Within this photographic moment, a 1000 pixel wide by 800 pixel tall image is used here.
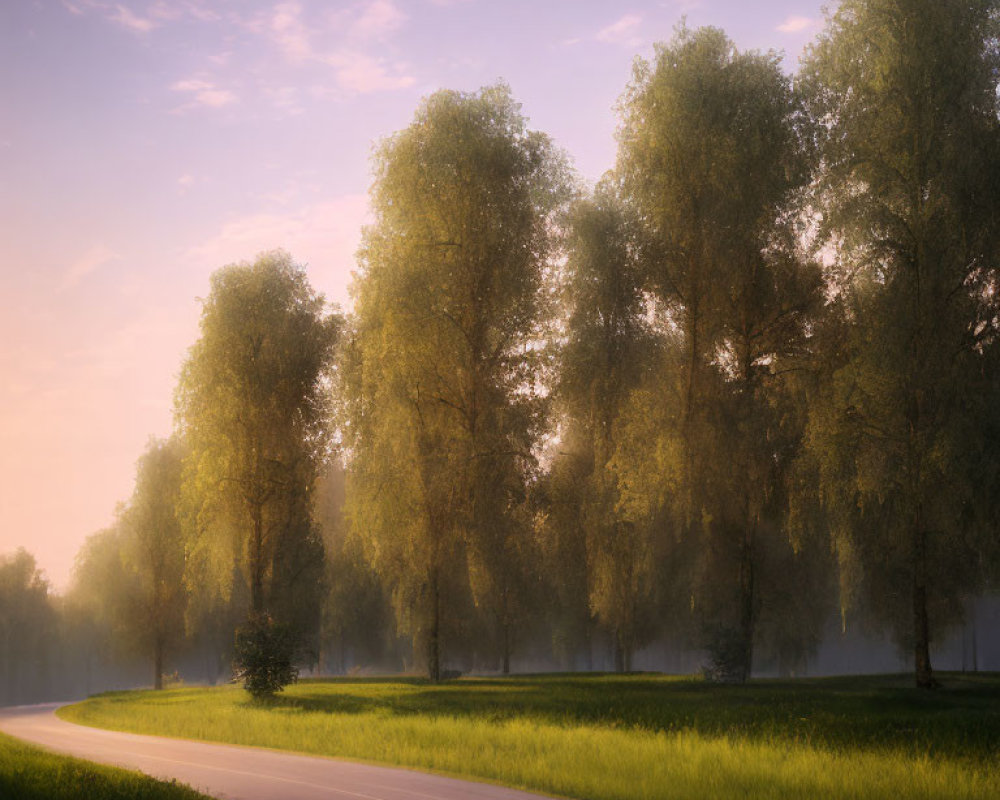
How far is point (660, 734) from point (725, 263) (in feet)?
44.0

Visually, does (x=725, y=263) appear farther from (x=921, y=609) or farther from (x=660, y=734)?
(x=660, y=734)

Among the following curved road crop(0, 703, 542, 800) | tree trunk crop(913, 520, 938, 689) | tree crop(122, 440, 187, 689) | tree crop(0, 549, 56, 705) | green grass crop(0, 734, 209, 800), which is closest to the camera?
green grass crop(0, 734, 209, 800)

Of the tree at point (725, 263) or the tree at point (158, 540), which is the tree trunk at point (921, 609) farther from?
the tree at point (158, 540)

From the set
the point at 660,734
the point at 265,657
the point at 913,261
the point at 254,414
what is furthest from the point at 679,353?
the point at 254,414

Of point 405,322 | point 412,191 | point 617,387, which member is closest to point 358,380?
point 405,322

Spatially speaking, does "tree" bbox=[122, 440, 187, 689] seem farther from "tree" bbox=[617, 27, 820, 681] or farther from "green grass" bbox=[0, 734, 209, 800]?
"green grass" bbox=[0, 734, 209, 800]

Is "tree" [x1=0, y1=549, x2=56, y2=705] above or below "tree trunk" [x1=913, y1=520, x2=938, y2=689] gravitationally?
below

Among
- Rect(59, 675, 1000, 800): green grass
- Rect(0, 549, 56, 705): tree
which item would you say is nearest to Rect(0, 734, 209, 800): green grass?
Rect(59, 675, 1000, 800): green grass

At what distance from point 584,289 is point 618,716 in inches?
673

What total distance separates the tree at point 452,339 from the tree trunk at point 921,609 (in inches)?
435

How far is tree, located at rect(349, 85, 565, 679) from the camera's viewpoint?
92.1 feet

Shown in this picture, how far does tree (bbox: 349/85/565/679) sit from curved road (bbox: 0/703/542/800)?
8.94 meters

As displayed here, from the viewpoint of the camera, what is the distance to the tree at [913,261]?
2198 centimetres

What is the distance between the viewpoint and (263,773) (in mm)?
16250
